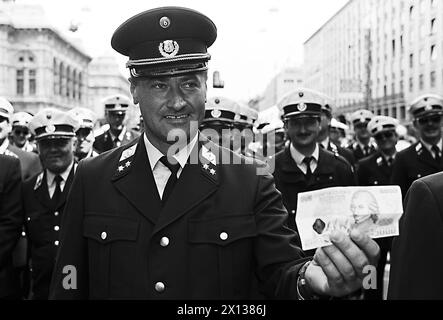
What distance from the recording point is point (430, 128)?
6172mm

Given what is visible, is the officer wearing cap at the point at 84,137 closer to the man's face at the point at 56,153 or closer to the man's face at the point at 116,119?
the man's face at the point at 116,119

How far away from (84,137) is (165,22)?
6250mm

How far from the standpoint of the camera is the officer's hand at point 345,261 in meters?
1.40

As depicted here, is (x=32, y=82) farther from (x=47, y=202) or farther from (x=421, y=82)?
(x=47, y=202)

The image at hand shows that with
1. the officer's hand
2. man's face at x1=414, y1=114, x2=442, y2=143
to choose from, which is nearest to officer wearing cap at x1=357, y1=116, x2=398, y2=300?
man's face at x1=414, y1=114, x2=442, y2=143

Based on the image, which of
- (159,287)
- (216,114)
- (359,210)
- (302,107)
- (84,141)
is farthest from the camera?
(84,141)

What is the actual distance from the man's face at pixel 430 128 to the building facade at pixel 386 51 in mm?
342

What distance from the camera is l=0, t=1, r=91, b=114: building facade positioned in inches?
2266

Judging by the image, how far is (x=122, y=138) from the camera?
8.34m

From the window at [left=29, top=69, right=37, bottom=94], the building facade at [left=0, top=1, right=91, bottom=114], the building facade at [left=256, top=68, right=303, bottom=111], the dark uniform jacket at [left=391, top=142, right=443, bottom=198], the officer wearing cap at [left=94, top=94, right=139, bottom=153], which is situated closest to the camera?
the dark uniform jacket at [left=391, top=142, right=443, bottom=198]

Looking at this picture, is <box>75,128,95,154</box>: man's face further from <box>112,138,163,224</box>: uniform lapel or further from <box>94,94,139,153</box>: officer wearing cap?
<box>112,138,163,224</box>: uniform lapel

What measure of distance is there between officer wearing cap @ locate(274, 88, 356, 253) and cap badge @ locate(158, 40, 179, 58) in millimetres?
2641

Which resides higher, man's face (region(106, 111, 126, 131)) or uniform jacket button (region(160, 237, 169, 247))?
man's face (region(106, 111, 126, 131))

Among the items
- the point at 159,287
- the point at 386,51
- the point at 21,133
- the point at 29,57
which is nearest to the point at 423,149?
the point at 386,51
